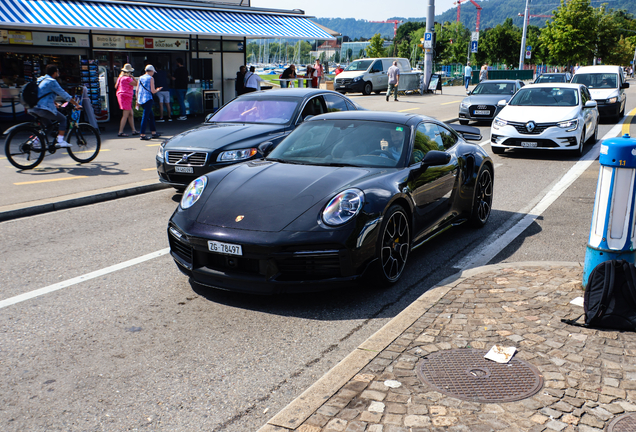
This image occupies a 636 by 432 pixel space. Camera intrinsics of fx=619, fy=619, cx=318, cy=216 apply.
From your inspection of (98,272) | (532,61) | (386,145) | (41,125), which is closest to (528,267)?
(386,145)

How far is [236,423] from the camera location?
10.5 ft

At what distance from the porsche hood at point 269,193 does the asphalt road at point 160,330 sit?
674 millimetres

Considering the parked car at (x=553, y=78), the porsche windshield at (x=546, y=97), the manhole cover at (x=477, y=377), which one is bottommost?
the manhole cover at (x=477, y=377)

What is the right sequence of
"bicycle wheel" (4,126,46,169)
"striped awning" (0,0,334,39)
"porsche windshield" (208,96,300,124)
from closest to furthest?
1. "porsche windshield" (208,96,300,124)
2. "bicycle wheel" (4,126,46,169)
3. "striped awning" (0,0,334,39)

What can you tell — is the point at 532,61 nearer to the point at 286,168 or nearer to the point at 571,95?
the point at 571,95

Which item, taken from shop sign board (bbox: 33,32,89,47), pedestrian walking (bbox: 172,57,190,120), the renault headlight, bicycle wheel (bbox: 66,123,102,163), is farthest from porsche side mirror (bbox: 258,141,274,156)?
pedestrian walking (bbox: 172,57,190,120)

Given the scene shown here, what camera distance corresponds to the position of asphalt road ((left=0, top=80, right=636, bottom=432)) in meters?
3.36

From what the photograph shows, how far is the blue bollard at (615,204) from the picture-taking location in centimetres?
439

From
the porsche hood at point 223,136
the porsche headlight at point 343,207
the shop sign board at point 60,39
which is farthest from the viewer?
the shop sign board at point 60,39

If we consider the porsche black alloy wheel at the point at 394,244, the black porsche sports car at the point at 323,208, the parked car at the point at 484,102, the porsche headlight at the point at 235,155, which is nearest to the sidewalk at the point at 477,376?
the porsche black alloy wheel at the point at 394,244

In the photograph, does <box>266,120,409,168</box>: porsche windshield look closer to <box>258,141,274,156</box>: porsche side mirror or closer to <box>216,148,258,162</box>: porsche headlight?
<box>258,141,274,156</box>: porsche side mirror

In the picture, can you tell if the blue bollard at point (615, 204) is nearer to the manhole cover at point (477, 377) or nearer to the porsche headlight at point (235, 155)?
the manhole cover at point (477, 377)

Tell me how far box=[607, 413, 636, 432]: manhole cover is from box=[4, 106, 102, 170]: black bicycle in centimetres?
1027

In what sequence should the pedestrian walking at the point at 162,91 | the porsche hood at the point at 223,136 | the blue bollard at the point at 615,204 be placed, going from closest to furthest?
the blue bollard at the point at 615,204 < the porsche hood at the point at 223,136 < the pedestrian walking at the point at 162,91
